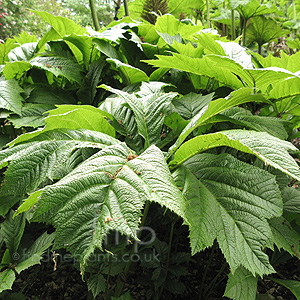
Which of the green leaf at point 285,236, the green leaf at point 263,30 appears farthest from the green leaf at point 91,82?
the green leaf at point 263,30

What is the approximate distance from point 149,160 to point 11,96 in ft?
2.26

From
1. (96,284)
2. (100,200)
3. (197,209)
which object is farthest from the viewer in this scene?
(96,284)

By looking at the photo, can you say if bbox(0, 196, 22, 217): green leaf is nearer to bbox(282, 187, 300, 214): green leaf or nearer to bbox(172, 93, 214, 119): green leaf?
bbox(172, 93, 214, 119): green leaf

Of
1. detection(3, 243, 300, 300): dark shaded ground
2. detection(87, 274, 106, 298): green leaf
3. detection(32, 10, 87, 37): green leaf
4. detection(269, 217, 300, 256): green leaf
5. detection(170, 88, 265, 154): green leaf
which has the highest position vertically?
detection(32, 10, 87, 37): green leaf

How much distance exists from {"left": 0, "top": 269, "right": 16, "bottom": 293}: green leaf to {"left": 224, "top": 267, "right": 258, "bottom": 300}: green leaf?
618 mm

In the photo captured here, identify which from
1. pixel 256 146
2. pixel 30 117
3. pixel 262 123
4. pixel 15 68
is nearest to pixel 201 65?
pixel 262 123

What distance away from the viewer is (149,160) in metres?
0.53

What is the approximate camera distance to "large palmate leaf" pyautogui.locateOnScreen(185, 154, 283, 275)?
0.54 metres

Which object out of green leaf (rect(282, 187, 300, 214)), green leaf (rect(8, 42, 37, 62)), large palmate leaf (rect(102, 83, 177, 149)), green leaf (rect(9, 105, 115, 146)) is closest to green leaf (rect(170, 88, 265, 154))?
large palmate leaf (rect(102, 83, 177, 149))

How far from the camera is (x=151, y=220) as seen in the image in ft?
3.31

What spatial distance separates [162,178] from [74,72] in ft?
2.51

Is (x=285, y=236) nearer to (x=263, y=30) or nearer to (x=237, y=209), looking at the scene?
(x=237, y=209)

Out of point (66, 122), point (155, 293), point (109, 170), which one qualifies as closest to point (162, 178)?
point (109, 170)

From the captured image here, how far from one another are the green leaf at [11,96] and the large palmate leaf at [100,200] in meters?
0.56
